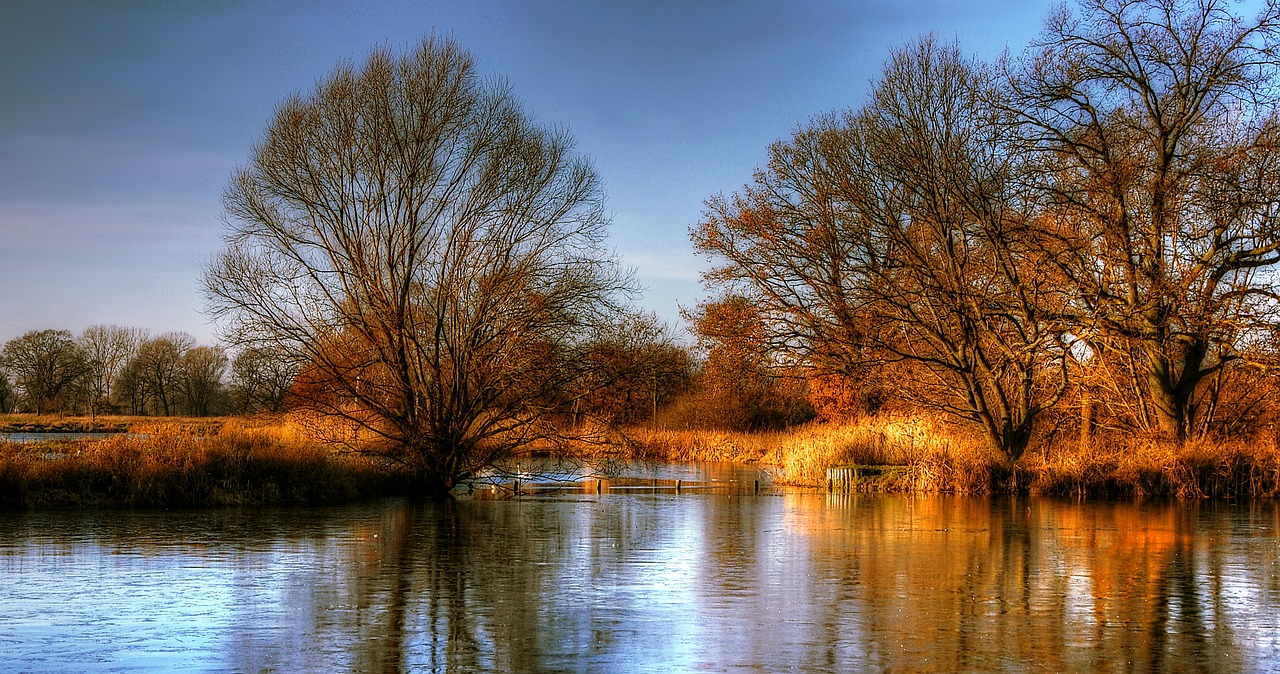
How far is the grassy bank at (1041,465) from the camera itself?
88.5 ft

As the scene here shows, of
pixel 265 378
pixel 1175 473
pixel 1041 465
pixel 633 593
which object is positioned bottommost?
pixel 633 593

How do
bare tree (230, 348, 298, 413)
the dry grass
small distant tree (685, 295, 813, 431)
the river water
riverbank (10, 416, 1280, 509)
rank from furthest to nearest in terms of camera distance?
small distant tree (685, 295, 813, 431) → the dry grass → bare tree (230, 348, 298, 413) → riverbank (10, 416, 1280, 509) → the river water

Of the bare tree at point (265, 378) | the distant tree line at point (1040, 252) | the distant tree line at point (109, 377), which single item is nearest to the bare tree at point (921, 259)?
the distant tree line at point (1040, 252)

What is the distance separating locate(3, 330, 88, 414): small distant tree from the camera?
7650cm

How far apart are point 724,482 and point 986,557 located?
16.1 m

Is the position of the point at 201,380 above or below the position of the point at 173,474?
above

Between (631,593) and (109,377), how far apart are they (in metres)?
83.9

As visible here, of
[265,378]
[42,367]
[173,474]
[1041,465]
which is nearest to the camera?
[173,474]

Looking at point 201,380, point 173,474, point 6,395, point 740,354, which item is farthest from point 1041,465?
point 6,395

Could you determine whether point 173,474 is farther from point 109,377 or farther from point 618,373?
point 109,377

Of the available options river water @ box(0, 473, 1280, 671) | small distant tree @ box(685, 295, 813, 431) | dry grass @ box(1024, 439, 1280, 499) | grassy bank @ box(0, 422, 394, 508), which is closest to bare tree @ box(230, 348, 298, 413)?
grassy bank @ box(0, 422, 394, 508)

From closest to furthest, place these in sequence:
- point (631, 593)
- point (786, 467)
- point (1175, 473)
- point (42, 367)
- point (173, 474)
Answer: point (631, 593)
point (173, 474)
point (1175, 473)
point (786, 467)
point (42, 367)

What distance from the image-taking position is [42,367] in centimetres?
7669

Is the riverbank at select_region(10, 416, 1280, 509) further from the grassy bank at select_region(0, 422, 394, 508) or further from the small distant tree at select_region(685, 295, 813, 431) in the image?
the small distant tree at select_region(685, 295, 813, 431)
